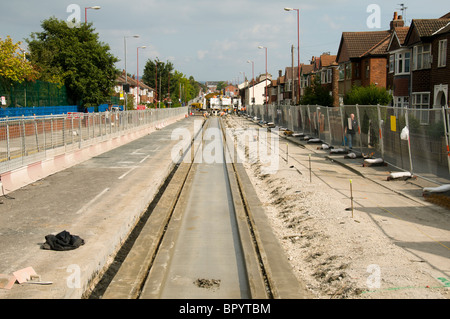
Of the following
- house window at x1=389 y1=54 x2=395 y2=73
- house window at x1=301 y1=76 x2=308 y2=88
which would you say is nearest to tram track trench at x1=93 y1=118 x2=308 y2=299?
house window at x1=389 y1=54 x2=395 y2=73

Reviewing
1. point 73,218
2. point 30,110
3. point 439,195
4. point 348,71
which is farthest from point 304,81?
point 73,218

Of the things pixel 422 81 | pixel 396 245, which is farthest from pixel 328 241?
pixel 422 81

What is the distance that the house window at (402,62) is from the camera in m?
35.6

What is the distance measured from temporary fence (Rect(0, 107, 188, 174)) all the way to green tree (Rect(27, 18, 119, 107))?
1919cm

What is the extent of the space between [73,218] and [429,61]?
2720 centimetres

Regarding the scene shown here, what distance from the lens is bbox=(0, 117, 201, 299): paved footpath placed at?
772 cm

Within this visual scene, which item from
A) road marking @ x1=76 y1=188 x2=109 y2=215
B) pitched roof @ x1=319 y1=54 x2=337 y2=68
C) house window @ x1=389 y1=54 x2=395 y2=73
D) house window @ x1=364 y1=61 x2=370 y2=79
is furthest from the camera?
pitched roof @ x1=319 y1=54 x2=337 y2=68

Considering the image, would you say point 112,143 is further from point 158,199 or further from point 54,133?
point 158,199

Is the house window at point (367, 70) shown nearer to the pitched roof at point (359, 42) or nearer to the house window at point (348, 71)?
the pitched roof at point (359, 42)

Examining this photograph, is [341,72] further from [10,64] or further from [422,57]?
[10,64]

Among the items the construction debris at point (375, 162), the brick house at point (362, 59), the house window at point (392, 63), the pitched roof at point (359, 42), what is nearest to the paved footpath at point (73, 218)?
the construction debris at point (375, 162)

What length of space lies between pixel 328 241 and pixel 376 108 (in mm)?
11203

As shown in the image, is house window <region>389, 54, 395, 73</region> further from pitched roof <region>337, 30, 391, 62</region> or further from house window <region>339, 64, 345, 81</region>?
house window <region>339, 64, 345, 81</region>

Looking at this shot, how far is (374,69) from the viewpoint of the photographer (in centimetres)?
4497
